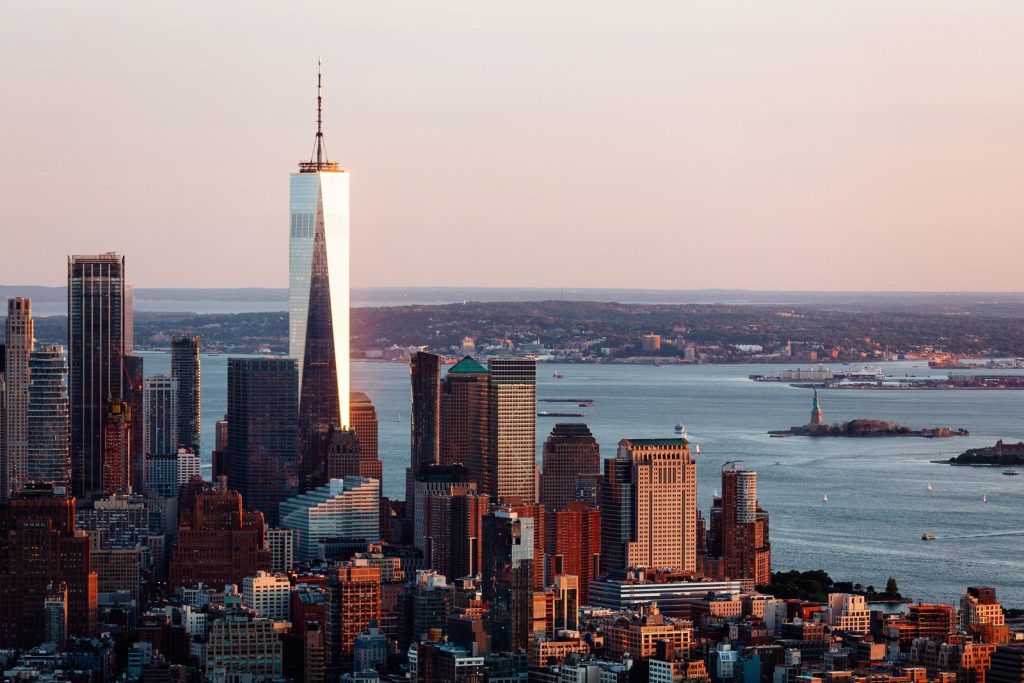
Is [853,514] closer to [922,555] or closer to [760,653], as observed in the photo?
[922,555]

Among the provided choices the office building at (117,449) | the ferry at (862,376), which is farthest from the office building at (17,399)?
the ferry at (862,376)

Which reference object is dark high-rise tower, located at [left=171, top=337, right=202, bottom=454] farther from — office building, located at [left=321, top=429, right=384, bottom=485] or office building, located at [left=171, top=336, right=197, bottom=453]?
office building, located at [left=321, top=429, right=384, bottom=485]

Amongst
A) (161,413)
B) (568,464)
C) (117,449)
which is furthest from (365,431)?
(568,464)

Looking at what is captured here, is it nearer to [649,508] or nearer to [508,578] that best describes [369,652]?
[508,578]

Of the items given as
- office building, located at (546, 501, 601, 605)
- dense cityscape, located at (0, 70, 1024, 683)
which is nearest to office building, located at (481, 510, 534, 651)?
dense cityscape, located at (0, 70, 1024, 683)

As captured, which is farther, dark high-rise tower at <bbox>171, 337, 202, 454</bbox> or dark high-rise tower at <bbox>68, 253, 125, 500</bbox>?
dark high-rise tower at <bbox>171, 337, 202, 454</bbox>

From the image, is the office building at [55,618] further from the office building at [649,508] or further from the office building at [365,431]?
the office building at [365,431]

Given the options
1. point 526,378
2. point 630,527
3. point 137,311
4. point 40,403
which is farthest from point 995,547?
point 137,311
